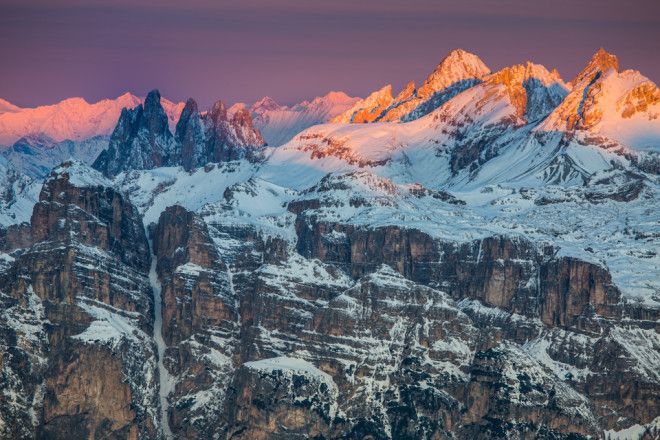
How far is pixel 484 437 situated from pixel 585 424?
30.6ft

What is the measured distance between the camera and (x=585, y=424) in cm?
19838

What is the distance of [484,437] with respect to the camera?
655ft

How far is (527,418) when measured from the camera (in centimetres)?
19925

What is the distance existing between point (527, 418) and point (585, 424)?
5325 mm
